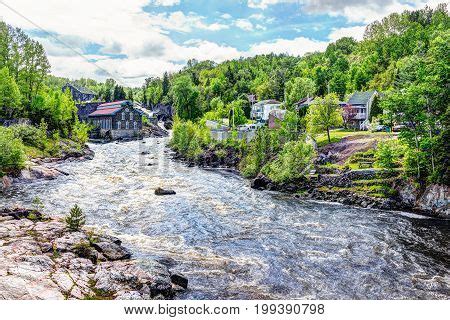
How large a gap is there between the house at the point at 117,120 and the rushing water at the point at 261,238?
59870 millimetres

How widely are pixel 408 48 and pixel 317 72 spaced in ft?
91.2

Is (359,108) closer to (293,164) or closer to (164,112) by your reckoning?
(293,164)

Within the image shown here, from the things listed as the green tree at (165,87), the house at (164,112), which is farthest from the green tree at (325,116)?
the green tree at (165,87)

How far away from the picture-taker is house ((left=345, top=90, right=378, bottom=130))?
72188 millimetres

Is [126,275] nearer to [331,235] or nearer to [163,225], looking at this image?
[163,225]

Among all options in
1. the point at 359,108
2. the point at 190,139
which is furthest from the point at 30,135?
the point at 359,108

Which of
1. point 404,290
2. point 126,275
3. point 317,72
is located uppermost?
point 317,72

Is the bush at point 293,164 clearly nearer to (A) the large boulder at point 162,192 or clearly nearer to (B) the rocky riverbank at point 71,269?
(A) the large boulder at point 162,192

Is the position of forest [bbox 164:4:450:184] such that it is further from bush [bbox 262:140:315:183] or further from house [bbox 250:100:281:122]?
house [bbox 250:100:281:122]

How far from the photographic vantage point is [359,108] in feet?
259

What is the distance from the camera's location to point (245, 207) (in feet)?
119

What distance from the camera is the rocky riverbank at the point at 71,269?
1520 centimetres

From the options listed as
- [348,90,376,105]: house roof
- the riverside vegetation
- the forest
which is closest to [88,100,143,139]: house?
Answer: the forest
